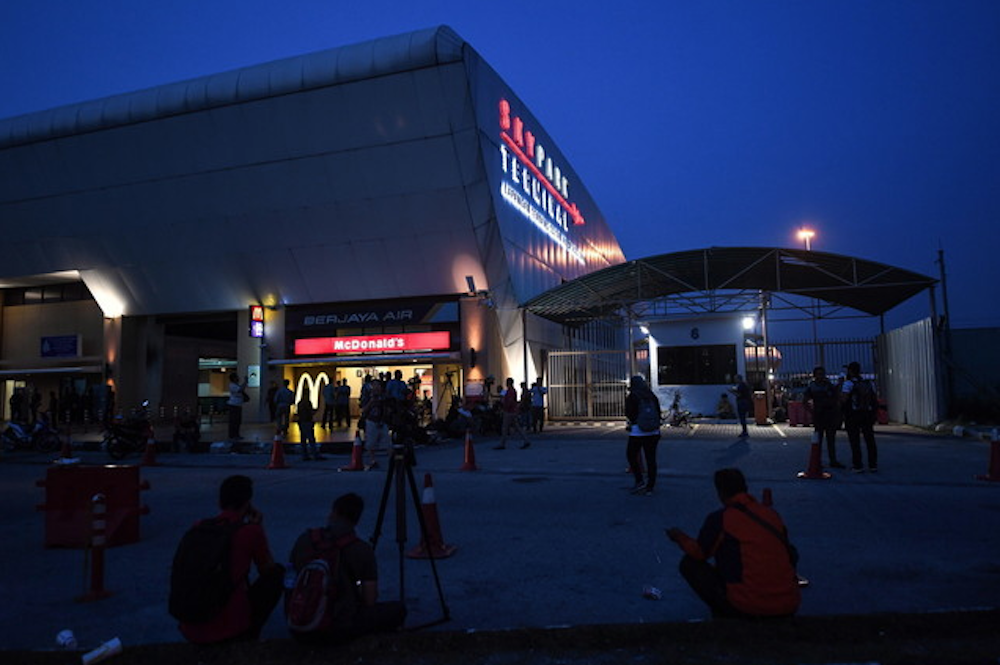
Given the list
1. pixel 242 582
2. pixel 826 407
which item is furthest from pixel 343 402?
pixel 242 582

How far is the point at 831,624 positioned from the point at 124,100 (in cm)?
2569

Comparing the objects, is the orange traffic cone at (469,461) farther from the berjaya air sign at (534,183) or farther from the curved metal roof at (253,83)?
the curved metal roof at (253,83)

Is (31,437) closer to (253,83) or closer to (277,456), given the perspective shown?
(277,456)

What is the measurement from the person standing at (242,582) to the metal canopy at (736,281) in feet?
60.5

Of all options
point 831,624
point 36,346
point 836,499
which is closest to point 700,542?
point 831,624

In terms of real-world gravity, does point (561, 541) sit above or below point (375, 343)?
below

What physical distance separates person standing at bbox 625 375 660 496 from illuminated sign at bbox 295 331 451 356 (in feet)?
48.9

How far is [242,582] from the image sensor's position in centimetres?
375

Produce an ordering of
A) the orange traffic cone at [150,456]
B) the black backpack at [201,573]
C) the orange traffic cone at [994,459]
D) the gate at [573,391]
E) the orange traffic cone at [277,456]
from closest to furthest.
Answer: the black backpack at [201,573] < the orange traffic cone at [994,459] < the orange traffic cone at [277,456] < the orange traffic cone at [150,456] < the gate at [573,391]

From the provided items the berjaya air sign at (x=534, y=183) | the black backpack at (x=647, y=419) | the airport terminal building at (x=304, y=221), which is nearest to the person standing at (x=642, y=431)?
the black backpack at (x=647, y=419)

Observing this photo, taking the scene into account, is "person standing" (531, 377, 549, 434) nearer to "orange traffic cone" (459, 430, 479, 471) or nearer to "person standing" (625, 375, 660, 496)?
"orange traffic cone" (459, 430, 479, 471)

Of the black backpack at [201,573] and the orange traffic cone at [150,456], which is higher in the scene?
the black backpack at [201,573]

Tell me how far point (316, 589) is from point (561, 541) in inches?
136

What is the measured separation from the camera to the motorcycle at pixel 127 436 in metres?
15.9
